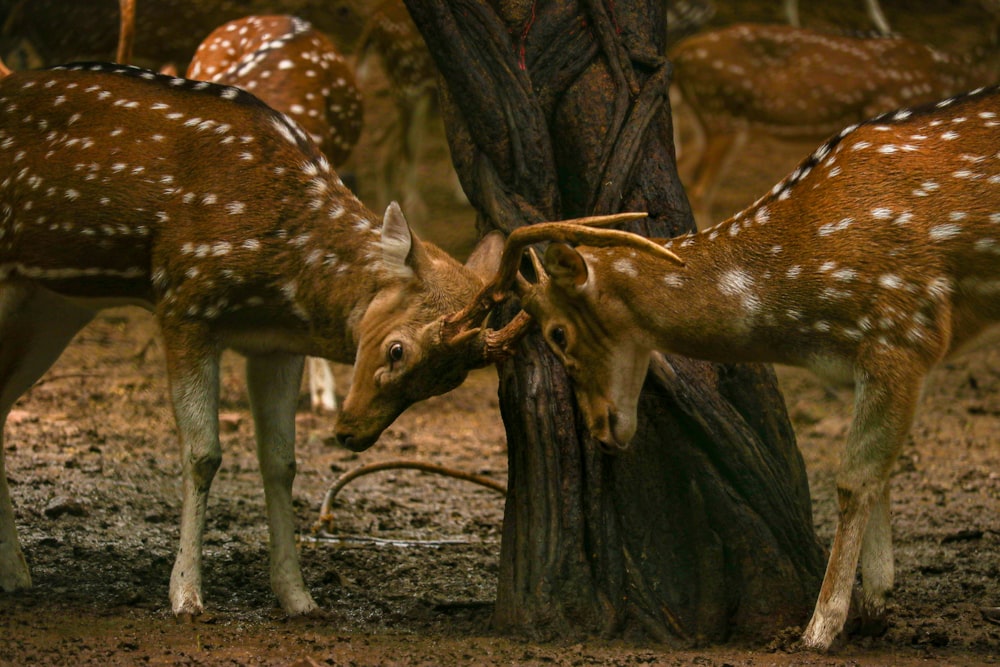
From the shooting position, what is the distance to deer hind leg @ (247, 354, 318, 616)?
496 centimetres

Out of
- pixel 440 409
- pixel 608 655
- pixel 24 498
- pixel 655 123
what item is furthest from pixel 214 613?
pixel 440 409

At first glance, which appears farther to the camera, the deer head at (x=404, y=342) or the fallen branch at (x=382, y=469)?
the fallen branch at (x=382, y=469)

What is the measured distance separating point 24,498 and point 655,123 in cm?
346

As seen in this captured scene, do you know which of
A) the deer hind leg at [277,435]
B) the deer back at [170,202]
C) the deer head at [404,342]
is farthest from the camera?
the deer hind leg at [277,435]

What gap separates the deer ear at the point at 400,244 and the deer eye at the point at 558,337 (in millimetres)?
537

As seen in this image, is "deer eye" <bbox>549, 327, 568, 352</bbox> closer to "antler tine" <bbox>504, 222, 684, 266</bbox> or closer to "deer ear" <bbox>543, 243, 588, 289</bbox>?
"deer ear" <bbox>543, 243, 588, 289</bbox>

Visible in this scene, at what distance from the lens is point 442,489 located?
23.6 ft

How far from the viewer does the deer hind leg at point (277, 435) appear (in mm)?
4965

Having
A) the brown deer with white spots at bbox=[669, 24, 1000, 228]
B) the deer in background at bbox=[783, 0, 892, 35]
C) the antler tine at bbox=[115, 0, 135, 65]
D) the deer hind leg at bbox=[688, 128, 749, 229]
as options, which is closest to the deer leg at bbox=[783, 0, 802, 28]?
the deer in background at bbox=[783, 0, 892, 35]

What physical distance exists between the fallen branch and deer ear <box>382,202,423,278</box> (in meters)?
1.37

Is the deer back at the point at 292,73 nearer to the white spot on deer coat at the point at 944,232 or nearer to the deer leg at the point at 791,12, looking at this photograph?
the white spot on deer coat at the point at 944,232

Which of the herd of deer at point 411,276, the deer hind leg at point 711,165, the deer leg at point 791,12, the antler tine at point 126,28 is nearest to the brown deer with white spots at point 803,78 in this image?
the deer hind leg at point 711,165

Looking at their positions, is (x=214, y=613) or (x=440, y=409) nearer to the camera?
(x=214, y=613)

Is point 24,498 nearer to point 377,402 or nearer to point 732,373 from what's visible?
point 377,402
